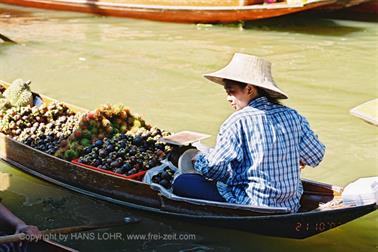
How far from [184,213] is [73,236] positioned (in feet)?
2.57

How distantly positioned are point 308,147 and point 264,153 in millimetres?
307

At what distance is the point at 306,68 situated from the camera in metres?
8.10

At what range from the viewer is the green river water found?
4203 mm

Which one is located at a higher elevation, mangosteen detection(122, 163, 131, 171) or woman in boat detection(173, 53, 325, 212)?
→ woman in boat detection(173, 53, 325, 212)

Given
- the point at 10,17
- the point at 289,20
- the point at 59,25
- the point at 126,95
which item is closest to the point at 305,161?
the point at 126,95

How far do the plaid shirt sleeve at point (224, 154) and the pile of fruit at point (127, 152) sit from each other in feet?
2.67

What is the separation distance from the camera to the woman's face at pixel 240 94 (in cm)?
351

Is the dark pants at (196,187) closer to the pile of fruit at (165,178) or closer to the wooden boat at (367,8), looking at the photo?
the pile of fruit at (165,178)

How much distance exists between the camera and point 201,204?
3.88 meters

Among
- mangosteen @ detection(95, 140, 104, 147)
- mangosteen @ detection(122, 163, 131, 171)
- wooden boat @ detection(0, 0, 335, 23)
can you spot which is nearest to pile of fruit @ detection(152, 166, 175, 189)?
mangosteen @ detection(122, 163, 131, 171)

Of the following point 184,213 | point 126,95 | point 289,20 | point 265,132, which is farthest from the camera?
point 289,20

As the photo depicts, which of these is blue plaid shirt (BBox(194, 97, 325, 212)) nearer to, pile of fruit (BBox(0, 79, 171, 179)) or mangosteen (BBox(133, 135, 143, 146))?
pile of fruit (BBox(0, 79, 171, 179))

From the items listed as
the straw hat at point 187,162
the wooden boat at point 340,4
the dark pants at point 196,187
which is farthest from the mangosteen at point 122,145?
the wooden boat at point 340,4

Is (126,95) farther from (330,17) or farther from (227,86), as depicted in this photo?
(330,17)
